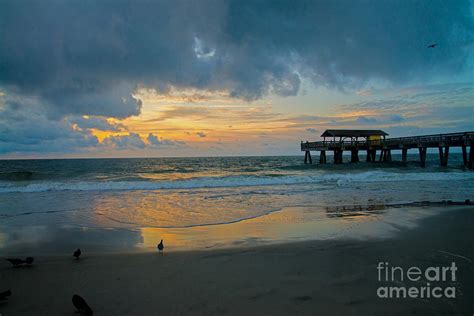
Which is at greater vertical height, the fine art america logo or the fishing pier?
the fishing pier

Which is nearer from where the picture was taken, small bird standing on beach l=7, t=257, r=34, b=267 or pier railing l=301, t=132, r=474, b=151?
small bird standing on beach l=7, t=257, r=34, b=267

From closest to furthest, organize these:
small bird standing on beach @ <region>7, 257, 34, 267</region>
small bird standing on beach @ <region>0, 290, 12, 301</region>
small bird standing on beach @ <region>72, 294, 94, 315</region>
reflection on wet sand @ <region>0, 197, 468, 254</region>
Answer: small bird standing on beach @ <region>72, 294, 94, 315</region> < small bird standing on beach @ <region>0, 290, 12, 301</region> < small bird standing on beach @ <region>7, 257, 34, 267</region> < reflection on wet sand @ <region>0, 197, 468, 254</region>

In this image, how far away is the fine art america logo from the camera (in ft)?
13.4

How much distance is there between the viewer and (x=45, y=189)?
2098 cm

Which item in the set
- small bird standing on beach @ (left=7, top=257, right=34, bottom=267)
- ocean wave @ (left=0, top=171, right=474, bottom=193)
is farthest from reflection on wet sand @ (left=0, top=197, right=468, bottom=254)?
ocean wave @ (left=0, top=171, right=474, bottom=193)

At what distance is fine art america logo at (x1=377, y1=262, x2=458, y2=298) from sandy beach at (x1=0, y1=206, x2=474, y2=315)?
117 mm

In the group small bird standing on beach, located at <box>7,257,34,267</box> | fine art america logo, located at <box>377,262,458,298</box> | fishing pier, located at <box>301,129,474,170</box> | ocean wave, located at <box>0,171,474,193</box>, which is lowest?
ocean wave, located at <box>0,171,474,193</box>

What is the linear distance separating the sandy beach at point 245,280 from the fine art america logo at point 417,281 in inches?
4.6

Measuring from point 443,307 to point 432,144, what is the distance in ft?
120

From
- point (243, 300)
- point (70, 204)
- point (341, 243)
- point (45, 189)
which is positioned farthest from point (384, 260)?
point (45, 189)

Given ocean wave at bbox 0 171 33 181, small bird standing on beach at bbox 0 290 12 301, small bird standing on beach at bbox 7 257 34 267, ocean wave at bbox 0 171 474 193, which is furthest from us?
ocean wave at bbox 0 171 33 181

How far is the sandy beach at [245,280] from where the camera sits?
3.76 m

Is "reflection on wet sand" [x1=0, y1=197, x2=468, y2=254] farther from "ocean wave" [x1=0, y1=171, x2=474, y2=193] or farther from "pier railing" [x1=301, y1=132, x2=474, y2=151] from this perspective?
"pier railing" [x1=301, y1=132, x2=474, y2=151]

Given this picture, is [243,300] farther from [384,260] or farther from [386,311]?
[384,260]
